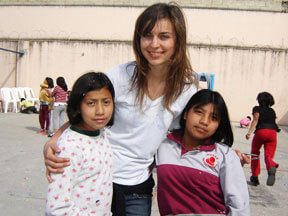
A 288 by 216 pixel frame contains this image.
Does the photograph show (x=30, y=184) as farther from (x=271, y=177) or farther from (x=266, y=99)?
(x=266, y=99)

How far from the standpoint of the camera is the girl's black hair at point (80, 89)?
132cm

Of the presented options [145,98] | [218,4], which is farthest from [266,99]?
[218,4]

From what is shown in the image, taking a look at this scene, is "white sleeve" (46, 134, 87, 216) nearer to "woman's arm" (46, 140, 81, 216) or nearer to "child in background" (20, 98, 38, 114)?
"woman's arm" (46, 140, 81, 216)

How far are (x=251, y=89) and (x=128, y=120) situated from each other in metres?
10.8

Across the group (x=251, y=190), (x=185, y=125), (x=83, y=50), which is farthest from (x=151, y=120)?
(x=83, y=50)

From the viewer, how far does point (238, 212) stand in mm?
1341

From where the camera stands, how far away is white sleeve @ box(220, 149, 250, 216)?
4.42 feet

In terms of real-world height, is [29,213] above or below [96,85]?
below

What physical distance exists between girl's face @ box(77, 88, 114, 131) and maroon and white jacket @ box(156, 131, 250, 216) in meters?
0.45

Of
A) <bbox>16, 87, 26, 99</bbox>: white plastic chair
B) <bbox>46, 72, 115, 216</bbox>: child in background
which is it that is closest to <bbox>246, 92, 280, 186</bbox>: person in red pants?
<bbox>46, 72, 115, 216</bbox>: child in background

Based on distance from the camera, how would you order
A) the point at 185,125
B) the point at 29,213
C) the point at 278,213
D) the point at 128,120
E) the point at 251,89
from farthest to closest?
the point at 251,89 < the point at 278,213 < the point at 29,213 < the point at 185,125 < the point at 128,120

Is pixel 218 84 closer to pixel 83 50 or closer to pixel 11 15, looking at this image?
pixel 83 50

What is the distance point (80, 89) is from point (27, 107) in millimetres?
10249

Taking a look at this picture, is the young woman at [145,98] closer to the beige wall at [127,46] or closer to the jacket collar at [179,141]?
the jacket collar at [179,141]
